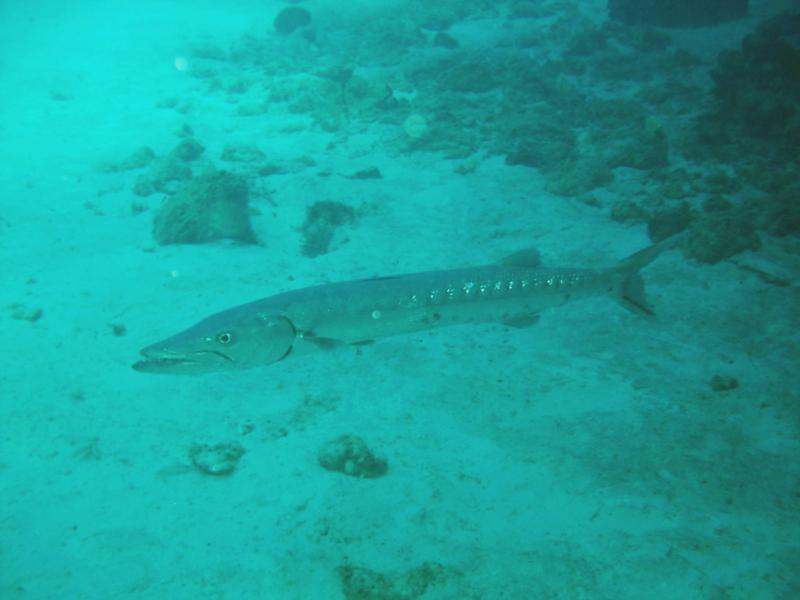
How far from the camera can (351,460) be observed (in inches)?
169

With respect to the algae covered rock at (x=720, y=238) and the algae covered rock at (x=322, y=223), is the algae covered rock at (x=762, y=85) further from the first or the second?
the algae covered rock at (x=322, y=223)

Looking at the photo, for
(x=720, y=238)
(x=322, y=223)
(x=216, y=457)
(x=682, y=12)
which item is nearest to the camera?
(x=216, y=457)

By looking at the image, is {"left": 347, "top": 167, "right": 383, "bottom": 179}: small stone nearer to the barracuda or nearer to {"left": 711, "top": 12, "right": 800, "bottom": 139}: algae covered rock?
the barracuda

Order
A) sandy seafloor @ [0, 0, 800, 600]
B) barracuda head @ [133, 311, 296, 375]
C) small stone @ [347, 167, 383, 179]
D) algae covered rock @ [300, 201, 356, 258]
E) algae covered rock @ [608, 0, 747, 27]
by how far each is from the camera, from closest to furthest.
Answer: sandy seafloor @ [0, 0, 800, 600]
barracuda head @ [133, 311, 296, 375]
algae covered rock @ [300, 201, 356, 258]
small stone @ [347, 167, 383, 179]
algae covered rock @ [608, 0, 747, 27]

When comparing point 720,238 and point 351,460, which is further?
point 720,238

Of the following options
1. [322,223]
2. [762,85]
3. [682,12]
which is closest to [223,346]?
[322,223]

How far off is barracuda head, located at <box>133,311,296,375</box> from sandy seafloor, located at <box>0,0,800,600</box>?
39.3 inches

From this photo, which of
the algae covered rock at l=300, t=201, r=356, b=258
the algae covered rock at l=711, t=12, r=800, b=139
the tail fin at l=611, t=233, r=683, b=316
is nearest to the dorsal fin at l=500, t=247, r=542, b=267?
the tail fin at l=611, t=233, r=683, b=316

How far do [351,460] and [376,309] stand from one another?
4.97 ft

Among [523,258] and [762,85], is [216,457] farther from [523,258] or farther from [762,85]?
[762,85]

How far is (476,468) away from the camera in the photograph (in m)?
4.32

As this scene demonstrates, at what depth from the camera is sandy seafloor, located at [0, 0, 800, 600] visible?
3518 millimetres

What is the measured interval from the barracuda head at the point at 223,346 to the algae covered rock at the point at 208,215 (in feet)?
15.5

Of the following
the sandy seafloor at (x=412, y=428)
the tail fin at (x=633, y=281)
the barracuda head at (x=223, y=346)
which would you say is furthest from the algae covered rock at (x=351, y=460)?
the tail fin at (x=633, y=281)
